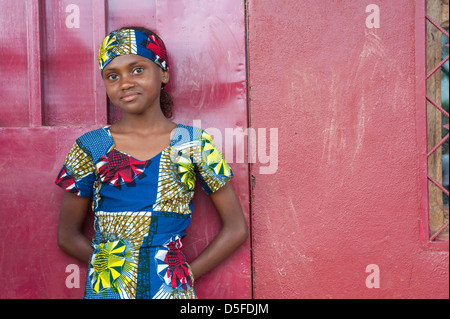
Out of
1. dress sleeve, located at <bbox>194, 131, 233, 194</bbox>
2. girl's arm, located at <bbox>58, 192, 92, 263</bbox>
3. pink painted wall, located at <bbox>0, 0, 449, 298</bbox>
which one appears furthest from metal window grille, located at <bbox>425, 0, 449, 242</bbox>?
girl's arm, located at <bbox>58, 192, 92, 263</bbox>

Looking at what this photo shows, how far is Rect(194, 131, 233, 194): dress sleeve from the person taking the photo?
5.58ft

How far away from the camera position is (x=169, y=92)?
199 centimetres

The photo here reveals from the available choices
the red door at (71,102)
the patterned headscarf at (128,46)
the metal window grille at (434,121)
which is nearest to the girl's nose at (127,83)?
the patterned headscarf at (128,46)

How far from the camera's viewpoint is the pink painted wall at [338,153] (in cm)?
194

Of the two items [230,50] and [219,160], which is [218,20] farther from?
[219,160]

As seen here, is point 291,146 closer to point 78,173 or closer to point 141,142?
point 141,142

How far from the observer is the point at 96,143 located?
5.64 feet

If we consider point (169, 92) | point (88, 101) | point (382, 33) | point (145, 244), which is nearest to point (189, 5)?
point (169, 92)

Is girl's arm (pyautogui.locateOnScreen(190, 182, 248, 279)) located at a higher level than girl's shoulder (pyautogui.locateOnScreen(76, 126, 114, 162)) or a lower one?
lower

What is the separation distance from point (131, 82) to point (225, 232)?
751 mm

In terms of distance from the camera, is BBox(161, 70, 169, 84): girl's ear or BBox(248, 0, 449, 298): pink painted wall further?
BBox(248, 0, 449, 298): pink painted wall

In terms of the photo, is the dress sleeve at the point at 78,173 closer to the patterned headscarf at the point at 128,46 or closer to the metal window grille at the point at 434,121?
the patterned headscarf at the point at 128,46

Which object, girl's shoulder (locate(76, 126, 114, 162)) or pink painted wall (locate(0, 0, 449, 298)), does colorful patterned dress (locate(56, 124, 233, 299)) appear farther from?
pink painted wall (locate(0, 0, 449, 298))

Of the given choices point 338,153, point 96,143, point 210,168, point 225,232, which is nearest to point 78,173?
point 96,143
